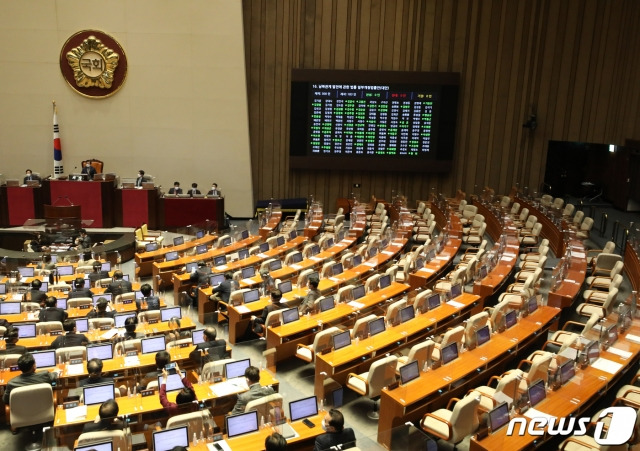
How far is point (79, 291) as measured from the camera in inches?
380

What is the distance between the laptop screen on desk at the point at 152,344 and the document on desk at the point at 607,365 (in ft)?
17.4

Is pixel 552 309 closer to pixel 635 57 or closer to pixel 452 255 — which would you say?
pixel 452 255

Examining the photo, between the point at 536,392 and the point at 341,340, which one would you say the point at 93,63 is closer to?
the point at 341,340

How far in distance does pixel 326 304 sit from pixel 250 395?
3.16 meters

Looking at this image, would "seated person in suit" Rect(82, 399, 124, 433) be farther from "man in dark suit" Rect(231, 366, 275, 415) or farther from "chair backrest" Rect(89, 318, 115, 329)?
"chair backrest" Rect(89, 318, 115, 329)

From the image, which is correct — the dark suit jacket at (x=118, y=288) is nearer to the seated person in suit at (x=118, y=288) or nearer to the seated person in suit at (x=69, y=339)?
the seated person in suit at (x=118, y=288)

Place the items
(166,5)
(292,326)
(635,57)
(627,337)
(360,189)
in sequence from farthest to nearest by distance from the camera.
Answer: (360,189) → (166,5) → (635,57) → (292,326) → (627,337)

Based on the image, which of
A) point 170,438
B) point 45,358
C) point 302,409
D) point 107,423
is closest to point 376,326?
point 302,409

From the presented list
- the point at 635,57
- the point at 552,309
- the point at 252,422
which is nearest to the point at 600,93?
the point at 635,57

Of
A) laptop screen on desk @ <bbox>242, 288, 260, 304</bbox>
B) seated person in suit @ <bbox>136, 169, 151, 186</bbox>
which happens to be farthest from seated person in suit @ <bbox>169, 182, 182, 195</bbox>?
laptop screen on desk @ <bbox>242, 288, 260, 304</bbox>

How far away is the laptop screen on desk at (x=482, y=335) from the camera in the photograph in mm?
7516

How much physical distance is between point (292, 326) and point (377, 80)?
11229 mm

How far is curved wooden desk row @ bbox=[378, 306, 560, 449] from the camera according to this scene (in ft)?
20.6

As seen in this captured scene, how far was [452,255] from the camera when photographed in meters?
11.9
